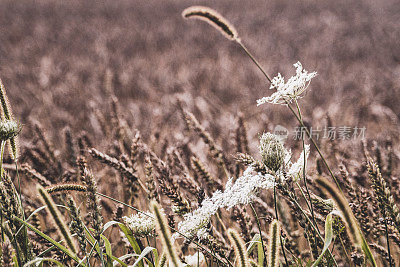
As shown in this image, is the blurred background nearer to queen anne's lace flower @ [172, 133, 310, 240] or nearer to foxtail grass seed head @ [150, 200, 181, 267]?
queen anne's lace flower @ [172, 133, 310, 240]

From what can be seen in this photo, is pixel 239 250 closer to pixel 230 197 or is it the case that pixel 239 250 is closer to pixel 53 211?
pixel 230 197

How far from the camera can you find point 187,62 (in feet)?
15.8

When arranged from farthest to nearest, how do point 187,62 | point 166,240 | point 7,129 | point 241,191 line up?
point 187,62 → point 7,129 → point 241,191 → point 166,240

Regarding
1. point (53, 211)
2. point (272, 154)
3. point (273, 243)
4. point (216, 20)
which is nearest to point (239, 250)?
point (273, 243)

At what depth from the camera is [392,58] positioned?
4.33 metres

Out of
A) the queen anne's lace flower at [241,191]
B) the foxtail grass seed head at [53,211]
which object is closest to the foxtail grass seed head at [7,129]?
the foxtail grass seed head at [53,211]

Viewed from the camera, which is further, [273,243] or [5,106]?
[5,106]

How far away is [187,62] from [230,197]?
4.34 m

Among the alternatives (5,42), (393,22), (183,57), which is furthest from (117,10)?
(393,22)

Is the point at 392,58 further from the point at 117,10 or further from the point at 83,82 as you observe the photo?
the point at 117,10

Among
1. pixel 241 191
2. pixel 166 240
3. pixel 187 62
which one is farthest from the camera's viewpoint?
pixel 187 62

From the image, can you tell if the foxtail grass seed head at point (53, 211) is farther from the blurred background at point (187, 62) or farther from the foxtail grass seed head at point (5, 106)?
the blurred background at point (187, 62)

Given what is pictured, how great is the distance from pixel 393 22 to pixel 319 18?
1137mm

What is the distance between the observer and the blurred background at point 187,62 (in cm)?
271
